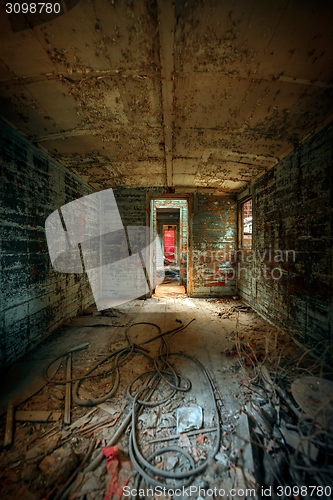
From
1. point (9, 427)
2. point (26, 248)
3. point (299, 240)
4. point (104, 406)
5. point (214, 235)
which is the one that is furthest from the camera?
point (214, 235)

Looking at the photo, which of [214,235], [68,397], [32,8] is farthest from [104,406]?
[214,235]

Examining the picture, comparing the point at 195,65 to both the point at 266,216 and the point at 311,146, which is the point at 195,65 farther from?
the point at 266,216

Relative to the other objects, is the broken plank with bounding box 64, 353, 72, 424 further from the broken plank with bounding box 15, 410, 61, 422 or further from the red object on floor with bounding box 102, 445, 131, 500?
the red object on floor with bounding box 102, 445, 131, 500

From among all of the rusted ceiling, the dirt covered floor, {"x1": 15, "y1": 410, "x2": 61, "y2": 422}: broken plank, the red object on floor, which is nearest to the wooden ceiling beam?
the rusted ceiling

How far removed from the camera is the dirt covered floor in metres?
1.13

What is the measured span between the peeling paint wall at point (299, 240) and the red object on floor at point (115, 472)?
2.49 metres

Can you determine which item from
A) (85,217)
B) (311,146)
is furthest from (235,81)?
(85,217)

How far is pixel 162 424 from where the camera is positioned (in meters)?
1.54

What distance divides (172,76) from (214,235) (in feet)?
12.3

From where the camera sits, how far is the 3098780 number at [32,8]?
46.4 inches

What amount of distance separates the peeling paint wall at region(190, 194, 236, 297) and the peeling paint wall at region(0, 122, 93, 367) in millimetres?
3226

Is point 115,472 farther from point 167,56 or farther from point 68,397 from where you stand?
point 167,56

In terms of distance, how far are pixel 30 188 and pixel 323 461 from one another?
3.98 metres

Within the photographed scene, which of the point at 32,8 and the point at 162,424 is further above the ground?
the point at 32,8
